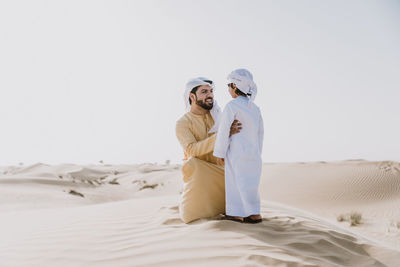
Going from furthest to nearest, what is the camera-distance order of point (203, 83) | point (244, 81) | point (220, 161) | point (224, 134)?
point (203, 83), point (220, 161), point (244, 81), point (224, 134)

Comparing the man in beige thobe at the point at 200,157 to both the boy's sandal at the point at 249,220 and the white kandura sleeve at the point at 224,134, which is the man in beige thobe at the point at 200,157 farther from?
the boy's sandal at the point at 249,220

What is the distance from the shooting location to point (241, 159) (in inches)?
161

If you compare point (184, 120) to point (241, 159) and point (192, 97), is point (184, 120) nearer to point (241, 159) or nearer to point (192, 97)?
point (192, 97)

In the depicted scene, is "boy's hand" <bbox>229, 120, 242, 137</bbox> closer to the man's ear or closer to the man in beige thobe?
the man in beige thobe

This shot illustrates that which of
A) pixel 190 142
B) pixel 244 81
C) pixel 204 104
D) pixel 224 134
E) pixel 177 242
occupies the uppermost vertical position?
pixel 244 81

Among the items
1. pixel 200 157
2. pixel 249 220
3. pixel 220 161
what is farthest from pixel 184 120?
pixel 249 220

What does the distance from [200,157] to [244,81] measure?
4.00 ft

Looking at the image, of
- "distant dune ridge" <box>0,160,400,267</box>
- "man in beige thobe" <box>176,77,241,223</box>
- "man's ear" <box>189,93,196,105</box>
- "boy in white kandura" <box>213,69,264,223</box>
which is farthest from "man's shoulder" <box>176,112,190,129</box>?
"distant dune ridge" <box>0,160,400,267</box>

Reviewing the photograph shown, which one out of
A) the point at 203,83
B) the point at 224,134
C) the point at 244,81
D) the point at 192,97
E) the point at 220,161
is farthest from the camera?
A: the point at 192,97

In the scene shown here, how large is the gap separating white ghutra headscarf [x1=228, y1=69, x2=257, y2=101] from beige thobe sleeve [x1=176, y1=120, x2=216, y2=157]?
721mm

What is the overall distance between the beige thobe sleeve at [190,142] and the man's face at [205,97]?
34 cm

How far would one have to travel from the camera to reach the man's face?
4629mm

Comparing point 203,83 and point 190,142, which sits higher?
point 203,83

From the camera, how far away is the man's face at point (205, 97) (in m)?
4.63
